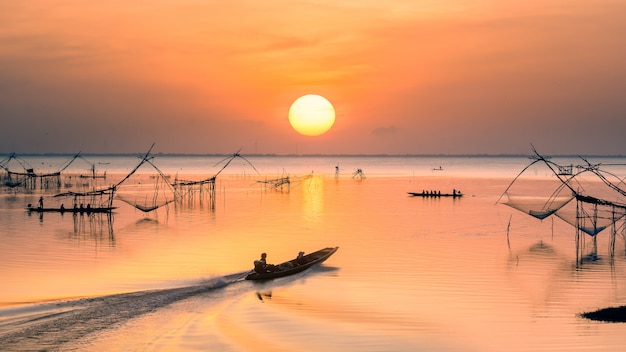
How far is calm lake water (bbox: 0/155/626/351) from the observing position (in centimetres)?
1349

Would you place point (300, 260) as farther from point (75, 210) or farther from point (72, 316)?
point (75, 210)

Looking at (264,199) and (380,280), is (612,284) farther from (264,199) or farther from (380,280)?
(264,199)

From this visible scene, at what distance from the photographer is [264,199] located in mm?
55438

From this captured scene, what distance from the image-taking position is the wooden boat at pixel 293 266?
772 inches

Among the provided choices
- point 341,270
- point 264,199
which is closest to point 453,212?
point 264,199

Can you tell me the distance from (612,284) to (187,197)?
4242 centimetres

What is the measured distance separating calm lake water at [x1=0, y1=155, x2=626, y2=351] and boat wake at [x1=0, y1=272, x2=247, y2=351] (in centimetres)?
4

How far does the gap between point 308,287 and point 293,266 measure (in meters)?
1.90

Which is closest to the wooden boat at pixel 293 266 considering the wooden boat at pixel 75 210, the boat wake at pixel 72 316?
the boat wake at pixel 72 316

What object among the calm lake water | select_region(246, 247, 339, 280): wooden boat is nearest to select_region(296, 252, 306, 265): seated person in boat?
select_region(246, 247, 339, 280): wooden boat

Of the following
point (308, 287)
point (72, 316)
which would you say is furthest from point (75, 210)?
point (72, 316)

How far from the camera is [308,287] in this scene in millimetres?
19203

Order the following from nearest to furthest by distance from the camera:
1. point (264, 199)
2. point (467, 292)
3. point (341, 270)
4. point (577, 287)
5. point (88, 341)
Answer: point (88, 341) → point (467, 292) → point (577, 287) → point (341, 270) → point (264, 199)

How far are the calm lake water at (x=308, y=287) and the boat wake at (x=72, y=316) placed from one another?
0.13 ft
